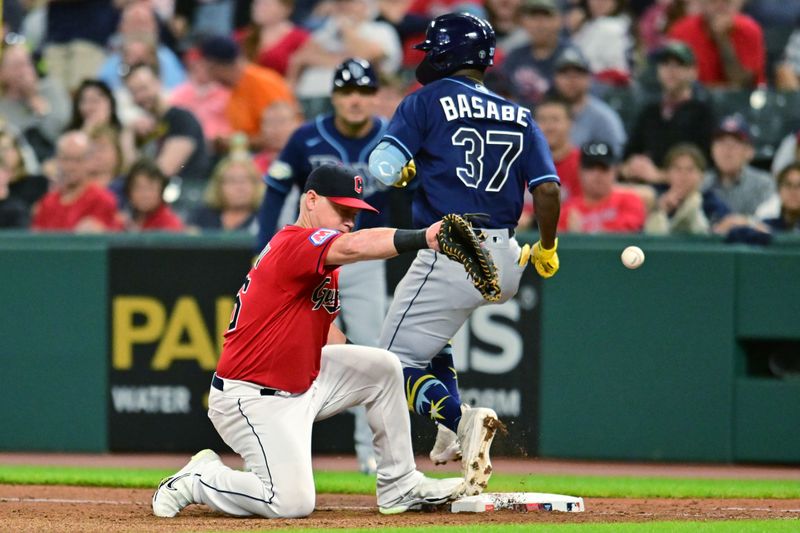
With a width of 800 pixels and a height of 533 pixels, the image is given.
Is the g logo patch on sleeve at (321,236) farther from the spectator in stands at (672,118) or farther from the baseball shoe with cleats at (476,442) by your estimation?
the spectator in stands at (672,118)

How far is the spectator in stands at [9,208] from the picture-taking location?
1030 cm

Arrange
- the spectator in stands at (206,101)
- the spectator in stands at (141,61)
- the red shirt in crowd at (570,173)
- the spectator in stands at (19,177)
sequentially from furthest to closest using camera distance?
the spectator in stands at (141,61), the spectator in stands at (206,101), the spectator in stands at (19,177), the red shirt in crowd at (570,173)

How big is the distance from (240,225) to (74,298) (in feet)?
4.64

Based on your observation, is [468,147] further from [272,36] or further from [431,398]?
[272,36]

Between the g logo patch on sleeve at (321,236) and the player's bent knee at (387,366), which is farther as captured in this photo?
the player's bent knee at (387,366)

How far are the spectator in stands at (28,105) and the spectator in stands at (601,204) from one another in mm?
4988

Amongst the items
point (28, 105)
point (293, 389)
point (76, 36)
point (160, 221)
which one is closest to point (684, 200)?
point (160, 221)

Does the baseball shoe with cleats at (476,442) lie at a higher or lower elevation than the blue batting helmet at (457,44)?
lower

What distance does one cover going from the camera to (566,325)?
30.0ft

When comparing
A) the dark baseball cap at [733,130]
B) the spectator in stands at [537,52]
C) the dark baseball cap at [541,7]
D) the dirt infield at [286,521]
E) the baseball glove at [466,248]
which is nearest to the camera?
the baseball glove at [466,248]

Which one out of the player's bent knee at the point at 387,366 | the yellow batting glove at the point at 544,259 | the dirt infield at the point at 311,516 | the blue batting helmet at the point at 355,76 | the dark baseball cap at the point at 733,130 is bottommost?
the dirt infield at the point at 311,516

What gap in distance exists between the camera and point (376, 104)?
897cm

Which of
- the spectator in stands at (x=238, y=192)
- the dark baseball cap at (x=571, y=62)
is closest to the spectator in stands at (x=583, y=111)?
the dark baseball cap at (x=571, y=62)

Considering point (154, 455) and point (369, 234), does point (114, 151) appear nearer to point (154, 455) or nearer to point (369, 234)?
point (154, 455)
